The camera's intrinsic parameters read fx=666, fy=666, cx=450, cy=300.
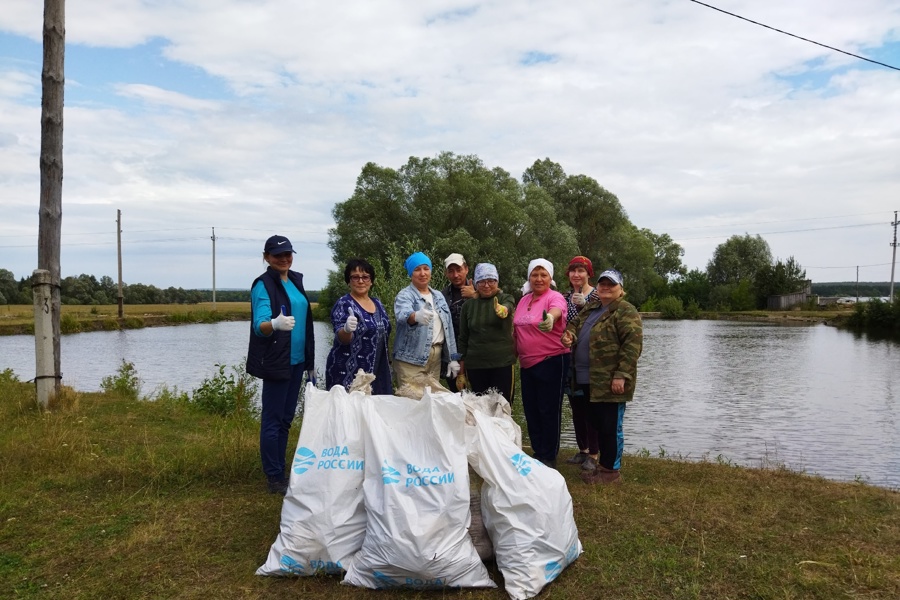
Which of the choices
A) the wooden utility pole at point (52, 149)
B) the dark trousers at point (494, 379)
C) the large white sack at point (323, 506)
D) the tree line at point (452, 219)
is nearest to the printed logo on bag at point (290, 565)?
the large white sack at point (323, 506)

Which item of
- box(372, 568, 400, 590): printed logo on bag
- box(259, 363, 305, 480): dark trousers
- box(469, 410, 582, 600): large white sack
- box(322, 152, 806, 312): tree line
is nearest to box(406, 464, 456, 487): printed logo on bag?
box(469, 410, 582, 600): large white sack

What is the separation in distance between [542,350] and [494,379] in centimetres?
43

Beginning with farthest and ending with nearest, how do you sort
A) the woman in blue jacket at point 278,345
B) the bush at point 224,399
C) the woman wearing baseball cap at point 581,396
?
1. the bush at point 224,399
2. the woman wearing baseball cap at point 581,396
3. the woman in blue jacket at point 278,345

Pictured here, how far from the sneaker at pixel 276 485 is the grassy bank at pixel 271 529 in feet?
0.31

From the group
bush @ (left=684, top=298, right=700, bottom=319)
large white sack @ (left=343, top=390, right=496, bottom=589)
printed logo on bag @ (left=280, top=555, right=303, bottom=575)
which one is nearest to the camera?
large white sack @ (left=343, top=390, right=496, bottom=589)

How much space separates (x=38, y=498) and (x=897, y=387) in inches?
642

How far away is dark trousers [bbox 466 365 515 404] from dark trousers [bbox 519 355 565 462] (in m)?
0.11

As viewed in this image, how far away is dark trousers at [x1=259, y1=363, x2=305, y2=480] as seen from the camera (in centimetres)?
422

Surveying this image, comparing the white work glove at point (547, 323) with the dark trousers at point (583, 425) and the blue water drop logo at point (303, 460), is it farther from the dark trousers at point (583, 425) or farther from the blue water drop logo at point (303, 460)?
the blue water drop logo at point (303, 460)

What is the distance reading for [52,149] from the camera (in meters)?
6.60

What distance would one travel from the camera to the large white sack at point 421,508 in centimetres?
293

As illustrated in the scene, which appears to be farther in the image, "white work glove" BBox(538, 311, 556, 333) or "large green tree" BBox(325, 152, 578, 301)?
"large green tree" BBox(325, 152, 578, 301)

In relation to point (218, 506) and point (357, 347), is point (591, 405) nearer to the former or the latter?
point (357, 347)

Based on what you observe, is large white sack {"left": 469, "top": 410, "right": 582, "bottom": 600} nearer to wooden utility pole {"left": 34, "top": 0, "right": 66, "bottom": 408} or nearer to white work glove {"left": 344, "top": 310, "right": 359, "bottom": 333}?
white work glove {"left": 344, "top": 310, "right": 359, "bottom": 333}
